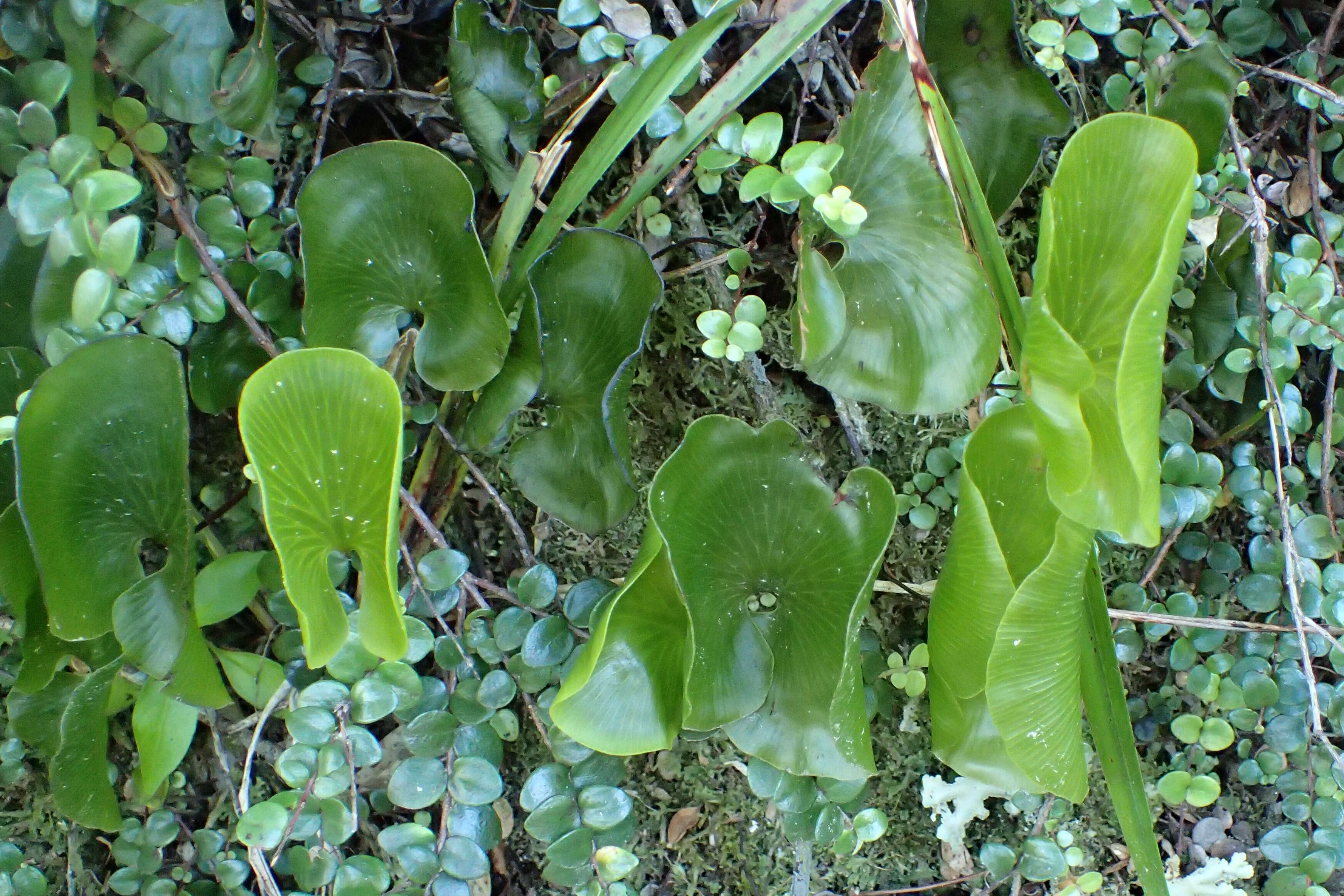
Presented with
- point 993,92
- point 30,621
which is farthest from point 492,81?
point 30,621

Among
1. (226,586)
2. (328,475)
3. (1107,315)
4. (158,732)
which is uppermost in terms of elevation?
(1107,315)

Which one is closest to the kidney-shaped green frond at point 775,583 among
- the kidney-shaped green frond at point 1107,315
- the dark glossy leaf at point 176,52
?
the kidney-shaped green frond at point 1107,315

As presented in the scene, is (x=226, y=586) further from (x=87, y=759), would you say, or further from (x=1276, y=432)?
(x=1276, y=432)

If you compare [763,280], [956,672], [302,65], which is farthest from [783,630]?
[302,65]

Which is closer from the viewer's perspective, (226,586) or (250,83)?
(250,83)

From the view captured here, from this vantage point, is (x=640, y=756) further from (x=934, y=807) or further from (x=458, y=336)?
(x=458, y=336)
